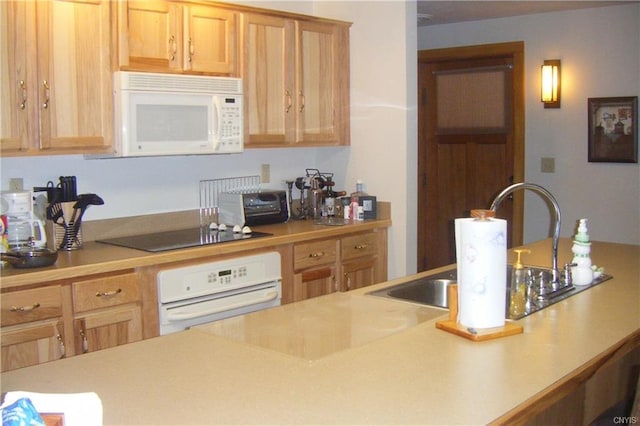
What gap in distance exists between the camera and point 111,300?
3066mm

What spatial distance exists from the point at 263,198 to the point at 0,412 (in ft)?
10.5

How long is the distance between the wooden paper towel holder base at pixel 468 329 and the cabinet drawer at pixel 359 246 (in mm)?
2129

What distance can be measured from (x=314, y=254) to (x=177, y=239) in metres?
0.78

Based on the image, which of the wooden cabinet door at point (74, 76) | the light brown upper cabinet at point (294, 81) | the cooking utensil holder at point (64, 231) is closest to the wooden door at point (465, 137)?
the light brown upper cabinet at point (294, 81)

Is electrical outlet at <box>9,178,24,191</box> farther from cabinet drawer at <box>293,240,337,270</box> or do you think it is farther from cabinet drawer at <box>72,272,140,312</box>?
cabinet drawer at <box>293,240,337,270</box>

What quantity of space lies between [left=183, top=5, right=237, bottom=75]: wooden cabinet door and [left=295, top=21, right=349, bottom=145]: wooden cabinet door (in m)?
0.53

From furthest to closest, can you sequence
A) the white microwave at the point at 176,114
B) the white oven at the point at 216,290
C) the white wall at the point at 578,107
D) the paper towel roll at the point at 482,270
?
the white wall at the point at 578,107 → the white microwave at the point at 176,114 → the white oven at the point at 216,290 → the paper towel roll at the point at 482,270

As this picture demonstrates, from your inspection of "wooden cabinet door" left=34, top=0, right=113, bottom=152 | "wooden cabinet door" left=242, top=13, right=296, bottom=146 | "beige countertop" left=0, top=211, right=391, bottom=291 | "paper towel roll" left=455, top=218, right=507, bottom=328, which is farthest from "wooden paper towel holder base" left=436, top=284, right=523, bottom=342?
"wooden cabinet door" left=242, top=13, right=296, bottom=146

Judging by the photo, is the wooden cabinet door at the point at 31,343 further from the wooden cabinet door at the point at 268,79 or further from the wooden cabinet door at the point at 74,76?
the wooden cabinet door at the point at 268,79

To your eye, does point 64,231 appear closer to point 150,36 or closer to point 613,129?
point 150,36

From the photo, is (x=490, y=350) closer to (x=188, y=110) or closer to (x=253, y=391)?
(x=253, y=391)

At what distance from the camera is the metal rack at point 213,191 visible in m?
4.21

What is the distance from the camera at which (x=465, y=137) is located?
6.12 m

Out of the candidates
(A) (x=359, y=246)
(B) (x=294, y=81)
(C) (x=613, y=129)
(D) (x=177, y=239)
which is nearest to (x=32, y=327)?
(D) (x=177, y=239)
